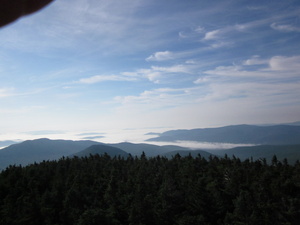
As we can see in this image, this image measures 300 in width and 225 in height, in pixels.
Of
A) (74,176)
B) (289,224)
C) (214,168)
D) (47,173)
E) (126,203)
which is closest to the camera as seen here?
(289,224)

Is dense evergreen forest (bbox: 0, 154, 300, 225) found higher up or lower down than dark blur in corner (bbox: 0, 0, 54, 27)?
lower down

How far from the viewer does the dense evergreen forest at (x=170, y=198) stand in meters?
84.2

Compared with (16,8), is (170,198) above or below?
below

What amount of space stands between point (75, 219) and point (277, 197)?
243 feet

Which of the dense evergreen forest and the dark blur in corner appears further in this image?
the dense evergreen forest

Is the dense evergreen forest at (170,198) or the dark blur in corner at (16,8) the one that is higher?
the dark blur in corner at (16,8)

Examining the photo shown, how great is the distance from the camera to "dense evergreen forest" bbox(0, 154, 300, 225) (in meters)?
84.2

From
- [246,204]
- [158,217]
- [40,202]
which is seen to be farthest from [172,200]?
[40,202]

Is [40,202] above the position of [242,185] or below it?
below

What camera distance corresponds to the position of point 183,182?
364 ft

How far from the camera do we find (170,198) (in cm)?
9594

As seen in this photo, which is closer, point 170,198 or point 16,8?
point 16,8

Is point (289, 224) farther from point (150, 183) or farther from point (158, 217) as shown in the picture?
point (150, 183)

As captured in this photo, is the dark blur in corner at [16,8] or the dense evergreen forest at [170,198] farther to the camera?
the dense evergreen forest at [170,198]
